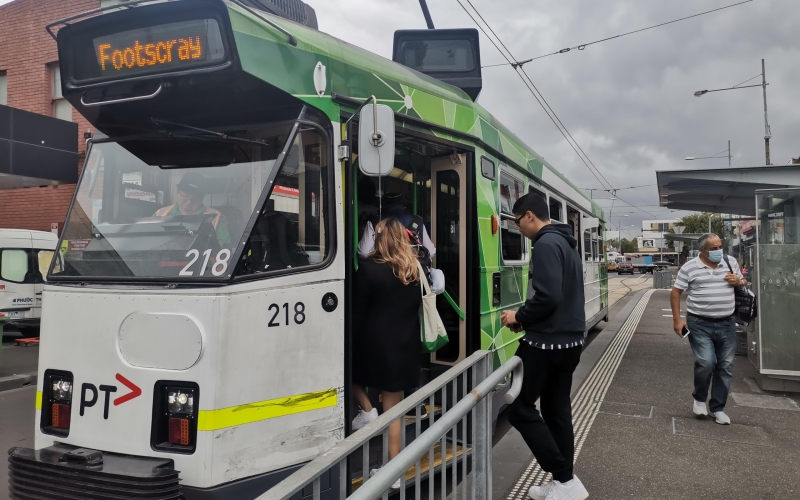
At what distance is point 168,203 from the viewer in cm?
332

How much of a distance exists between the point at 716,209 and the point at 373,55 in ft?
32.4

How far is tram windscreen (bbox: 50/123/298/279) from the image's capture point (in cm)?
308

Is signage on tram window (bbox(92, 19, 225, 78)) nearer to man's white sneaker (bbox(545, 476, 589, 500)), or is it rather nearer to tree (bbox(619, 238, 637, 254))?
man's white sneaker (bbox(545, 476, 589, 500))

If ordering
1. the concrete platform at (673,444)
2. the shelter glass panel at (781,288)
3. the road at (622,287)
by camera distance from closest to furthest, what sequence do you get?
1. the concrete platform at (673,444)
2. the shelter glass panel at (781,288)
3. the road at (622,287)

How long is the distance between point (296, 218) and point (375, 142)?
0.60 meters

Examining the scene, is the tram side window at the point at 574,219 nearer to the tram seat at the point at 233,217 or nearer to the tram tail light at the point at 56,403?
the tram seat at the point at 233,217

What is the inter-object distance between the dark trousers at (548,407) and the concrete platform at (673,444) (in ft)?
1.71

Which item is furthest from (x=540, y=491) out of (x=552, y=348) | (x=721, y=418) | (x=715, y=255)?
(x=715, y=255)

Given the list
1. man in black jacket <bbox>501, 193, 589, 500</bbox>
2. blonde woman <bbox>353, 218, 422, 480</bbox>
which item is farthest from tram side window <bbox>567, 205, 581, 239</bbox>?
blonde woman <bbox>353, 218, 422, 480</bbox>

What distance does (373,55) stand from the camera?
3998 mm

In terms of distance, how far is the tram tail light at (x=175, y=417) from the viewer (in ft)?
9.20

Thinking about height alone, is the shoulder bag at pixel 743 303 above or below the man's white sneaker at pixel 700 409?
above

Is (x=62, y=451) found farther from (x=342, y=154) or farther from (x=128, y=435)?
(x=342, y=154)

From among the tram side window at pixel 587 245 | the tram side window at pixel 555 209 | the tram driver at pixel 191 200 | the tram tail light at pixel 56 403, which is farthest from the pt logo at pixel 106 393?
the tram side window at pixel 587 245
